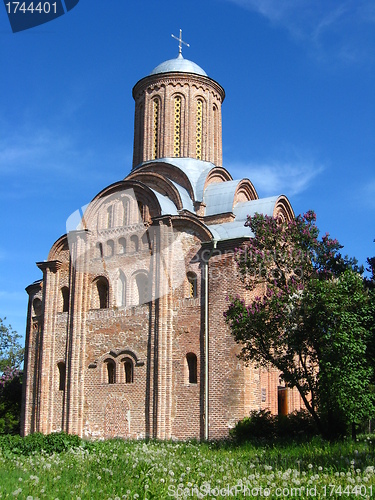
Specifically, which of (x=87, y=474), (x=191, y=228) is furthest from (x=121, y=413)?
(x=87, y=474)

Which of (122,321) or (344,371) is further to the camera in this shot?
(122,321)

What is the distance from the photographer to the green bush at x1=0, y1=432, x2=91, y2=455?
12461mm

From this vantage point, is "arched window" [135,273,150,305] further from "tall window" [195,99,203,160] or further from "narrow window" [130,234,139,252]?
"tall window" [195,99,203,160]

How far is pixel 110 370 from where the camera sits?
18.6 metres

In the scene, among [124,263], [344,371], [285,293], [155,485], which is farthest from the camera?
[124,263]

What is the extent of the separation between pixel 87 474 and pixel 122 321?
32.1ft

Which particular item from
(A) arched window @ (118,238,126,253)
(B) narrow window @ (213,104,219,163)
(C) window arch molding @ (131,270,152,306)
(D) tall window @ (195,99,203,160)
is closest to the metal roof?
(D) tall window @ (195,99,203,160)

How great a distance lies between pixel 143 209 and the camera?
62.3 feet

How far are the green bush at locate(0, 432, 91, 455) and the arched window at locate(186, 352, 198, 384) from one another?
4367mm

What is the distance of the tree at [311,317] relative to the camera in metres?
12.5

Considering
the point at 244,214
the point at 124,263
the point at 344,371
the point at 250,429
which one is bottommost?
the point at 250,429

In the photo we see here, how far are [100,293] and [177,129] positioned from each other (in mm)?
6283

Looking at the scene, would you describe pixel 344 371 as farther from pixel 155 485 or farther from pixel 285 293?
pixel 155 485

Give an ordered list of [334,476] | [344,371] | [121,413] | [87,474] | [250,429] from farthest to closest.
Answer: [121,413] → [250,429] → [344,371] → [87,474] → [334,476]
